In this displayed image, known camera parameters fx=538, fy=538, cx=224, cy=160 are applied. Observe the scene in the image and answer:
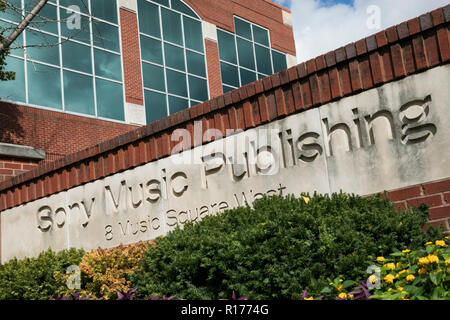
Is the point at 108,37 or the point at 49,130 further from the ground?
the point at 108,37

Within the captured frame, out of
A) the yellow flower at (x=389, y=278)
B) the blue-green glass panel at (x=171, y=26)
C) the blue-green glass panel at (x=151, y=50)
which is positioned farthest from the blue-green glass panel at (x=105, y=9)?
the yellow flower at (x=389, y=278)

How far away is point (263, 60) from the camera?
81.0 feet

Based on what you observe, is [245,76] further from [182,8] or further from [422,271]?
[422,271]

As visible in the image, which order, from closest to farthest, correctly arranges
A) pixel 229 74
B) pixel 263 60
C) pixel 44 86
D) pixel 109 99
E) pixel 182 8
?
pixel 44 86 < pixel 109 99 < pixel 182 8 < pixel 229 74 < pixel 263 60

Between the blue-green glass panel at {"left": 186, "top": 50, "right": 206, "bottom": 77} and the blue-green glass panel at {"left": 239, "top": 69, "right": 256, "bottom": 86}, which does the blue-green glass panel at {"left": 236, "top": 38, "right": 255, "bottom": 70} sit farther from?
the blue-green glass panel at {"left": 186, "top": 50, "right": 206, "bottom": 77}

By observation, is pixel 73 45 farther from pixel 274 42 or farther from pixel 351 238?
pixel 351 238

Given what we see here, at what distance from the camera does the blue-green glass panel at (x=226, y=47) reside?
22.8m

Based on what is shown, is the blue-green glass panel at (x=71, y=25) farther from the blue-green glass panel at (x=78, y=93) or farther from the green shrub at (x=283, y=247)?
the green shrub at (x=283, y=247)

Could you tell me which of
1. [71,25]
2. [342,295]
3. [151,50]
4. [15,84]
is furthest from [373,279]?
[151,50]

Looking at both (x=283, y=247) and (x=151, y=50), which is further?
(x=151, y=50)

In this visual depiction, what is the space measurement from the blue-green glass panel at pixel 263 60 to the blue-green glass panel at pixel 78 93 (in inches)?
371

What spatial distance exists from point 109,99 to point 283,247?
14457mm

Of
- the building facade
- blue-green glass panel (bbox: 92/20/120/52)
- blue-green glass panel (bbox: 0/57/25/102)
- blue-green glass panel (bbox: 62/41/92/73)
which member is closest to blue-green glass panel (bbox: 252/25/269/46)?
the building facade
